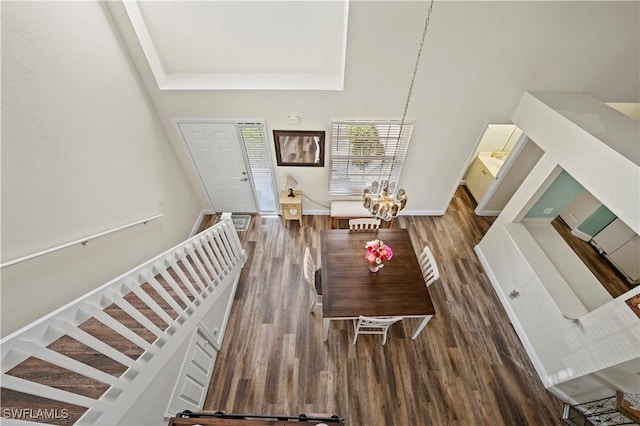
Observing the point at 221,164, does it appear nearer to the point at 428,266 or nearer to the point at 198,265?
the point at 198,265

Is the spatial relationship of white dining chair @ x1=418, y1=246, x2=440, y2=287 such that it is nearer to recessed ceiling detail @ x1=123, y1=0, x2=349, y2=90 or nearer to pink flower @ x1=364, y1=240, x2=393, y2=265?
pink flower @ x1=364, y1=240, x2=393, y2=265

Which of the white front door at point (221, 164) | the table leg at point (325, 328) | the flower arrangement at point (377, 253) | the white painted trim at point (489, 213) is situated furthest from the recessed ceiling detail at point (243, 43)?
the white painted trim at point (489, 213)

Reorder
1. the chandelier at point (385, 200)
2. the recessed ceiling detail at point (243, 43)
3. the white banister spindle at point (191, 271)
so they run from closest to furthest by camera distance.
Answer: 1. the white banister spindle at point (191, 271)
2. the chandelier at point (385, 200)
3. the recessed ceiling detail at point (243, 43)

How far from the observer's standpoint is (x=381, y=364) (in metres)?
3.18

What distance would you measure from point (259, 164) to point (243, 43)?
1.77 m

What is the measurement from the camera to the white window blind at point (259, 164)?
3.94 meters

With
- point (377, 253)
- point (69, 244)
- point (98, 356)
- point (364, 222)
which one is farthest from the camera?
point (364, 222)

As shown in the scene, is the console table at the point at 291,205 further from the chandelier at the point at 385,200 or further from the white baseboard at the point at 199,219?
the chandelier at the point at 385,200

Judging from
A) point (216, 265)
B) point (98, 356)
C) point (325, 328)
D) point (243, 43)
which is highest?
point (243, 43)

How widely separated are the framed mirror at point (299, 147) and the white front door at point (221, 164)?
0.68 metres

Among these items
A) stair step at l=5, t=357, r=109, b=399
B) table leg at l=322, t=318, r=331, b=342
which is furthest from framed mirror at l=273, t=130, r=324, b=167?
stair step at l=5, t=357, r=109, b=399

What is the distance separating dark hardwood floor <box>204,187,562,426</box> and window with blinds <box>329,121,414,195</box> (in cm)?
182

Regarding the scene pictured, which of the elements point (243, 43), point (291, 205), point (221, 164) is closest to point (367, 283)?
point (291, 205)

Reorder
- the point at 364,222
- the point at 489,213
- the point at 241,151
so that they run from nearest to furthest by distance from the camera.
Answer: the point at 364,222 → the point at 241,151 → the point at 489,213
